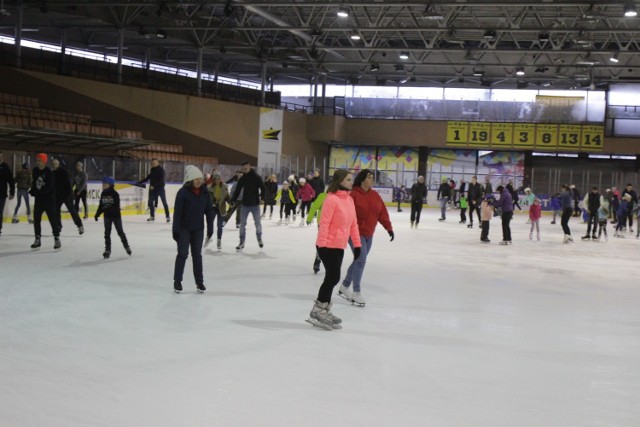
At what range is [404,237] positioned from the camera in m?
18.9

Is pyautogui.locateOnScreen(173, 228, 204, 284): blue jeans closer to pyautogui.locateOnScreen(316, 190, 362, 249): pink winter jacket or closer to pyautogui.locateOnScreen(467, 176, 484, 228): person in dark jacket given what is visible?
pyautogui.locateOnScreen(316, 190, 362, 249): pink winter jacket

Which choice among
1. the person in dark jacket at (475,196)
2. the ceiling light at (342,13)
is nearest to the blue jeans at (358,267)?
the person in dark jacket at (475,196)

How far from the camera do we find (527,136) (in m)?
42.9

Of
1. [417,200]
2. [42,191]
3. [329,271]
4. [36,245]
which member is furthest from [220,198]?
[417,200]

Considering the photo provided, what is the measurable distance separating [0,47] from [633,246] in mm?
27692

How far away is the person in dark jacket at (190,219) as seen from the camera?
845 centimetres

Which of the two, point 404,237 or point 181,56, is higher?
point 181,56

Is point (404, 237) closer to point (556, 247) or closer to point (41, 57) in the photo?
point (556, 247)

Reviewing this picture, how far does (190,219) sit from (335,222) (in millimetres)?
2118

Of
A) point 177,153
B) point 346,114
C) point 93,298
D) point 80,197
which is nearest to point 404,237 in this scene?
point 80,197

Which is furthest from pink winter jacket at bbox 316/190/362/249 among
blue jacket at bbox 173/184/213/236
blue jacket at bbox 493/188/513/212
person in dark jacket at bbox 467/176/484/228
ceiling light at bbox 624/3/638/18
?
ceiling light at bbox 624/3/638/18

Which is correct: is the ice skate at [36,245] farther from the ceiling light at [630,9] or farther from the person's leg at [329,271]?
the ceiling light at [630,9]

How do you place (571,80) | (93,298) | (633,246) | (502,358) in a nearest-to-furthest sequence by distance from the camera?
(502,358) → (93,298) → (633,246) → (571,80)

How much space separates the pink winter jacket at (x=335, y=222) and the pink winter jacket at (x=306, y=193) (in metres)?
14.7
